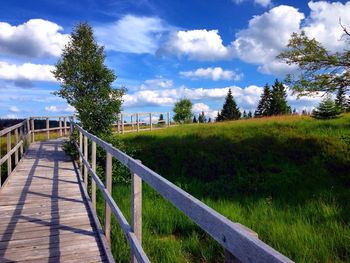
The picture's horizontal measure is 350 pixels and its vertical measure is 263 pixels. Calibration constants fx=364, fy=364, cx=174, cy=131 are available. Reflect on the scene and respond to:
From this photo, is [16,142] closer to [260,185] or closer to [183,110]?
[260,185]

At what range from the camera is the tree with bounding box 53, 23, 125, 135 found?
14.2 m

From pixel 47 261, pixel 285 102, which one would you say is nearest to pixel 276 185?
pixel 47 261

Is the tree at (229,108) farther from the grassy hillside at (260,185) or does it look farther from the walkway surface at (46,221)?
the walkway surface at (46,221)

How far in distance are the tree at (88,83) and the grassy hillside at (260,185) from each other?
3.13m

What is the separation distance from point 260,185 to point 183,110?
40.8 metres

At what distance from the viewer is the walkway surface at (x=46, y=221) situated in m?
4.87

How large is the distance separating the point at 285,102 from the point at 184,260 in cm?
5925

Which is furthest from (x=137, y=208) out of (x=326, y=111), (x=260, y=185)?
(x=326, y=111)

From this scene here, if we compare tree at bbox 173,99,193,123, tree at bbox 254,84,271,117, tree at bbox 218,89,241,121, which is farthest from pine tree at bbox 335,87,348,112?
tree at bbox 254,84,271,117

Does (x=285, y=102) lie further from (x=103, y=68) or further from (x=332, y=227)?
(x=332, y=227)

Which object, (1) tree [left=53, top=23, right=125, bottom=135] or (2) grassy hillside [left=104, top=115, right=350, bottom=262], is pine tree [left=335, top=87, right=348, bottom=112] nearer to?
(2) grassy hillside [left=104, top=115, right=350, bottom=262]

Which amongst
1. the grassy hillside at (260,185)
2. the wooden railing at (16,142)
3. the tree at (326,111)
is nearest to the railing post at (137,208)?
the grassy hillside at (260,185)

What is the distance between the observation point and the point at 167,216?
8.01 m

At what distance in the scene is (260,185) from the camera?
1247 cm
